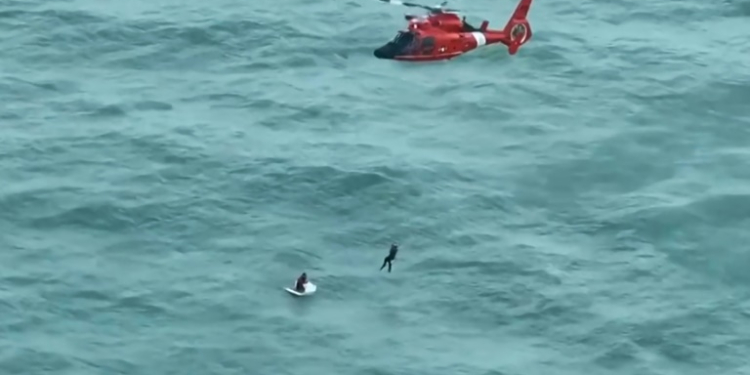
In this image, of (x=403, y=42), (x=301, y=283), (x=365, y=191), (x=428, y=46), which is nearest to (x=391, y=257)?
(x=301, y=283)

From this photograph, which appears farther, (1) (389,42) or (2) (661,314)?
(1) (389,42)

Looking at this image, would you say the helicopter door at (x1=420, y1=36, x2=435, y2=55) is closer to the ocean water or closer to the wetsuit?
the ocean water

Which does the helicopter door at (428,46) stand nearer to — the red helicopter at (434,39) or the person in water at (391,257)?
the red helicopter at (434,39)

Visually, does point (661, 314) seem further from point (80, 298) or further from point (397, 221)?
point (80, 298)

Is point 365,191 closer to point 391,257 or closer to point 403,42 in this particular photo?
point 391,257

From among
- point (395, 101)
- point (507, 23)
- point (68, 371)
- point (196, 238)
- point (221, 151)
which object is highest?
point (507, 23)

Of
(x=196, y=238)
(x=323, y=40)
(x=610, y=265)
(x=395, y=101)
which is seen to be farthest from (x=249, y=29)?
(x=610, y=265)

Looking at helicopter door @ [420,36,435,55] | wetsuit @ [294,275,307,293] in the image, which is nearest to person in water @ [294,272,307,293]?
wetsuit @ [294,275,307,293]
